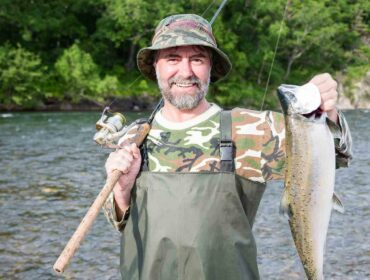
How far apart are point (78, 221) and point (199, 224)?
684cm

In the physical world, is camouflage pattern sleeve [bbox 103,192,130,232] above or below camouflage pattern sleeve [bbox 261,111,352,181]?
below

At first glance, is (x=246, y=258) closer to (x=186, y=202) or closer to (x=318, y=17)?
(x=186, y=202)

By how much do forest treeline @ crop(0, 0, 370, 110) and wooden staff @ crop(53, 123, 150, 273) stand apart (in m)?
30.5

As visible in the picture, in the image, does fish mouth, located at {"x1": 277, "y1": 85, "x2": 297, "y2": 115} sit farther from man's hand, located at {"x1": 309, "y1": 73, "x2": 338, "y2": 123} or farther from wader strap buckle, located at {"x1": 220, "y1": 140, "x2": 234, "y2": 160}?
wader strap buckle, located at {"x1": 220, "y1": 140, "x2": 234, "y2": 160}

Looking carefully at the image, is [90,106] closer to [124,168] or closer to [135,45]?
[135,45]

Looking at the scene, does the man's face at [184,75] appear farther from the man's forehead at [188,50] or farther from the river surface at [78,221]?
the river surface at [78,221]

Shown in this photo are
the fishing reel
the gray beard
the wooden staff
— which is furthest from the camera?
the fishing reel

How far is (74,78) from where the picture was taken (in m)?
35.6

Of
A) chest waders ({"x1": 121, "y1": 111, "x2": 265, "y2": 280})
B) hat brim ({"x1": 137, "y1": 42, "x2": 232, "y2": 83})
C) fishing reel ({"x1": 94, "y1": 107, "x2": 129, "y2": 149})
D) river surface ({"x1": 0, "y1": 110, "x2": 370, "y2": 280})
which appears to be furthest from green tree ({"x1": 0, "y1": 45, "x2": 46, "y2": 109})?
chest waders ({"x1": 121, "y1": 111, "x2": 265, "y2": 280})

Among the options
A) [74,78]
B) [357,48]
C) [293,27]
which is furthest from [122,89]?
[357,48]

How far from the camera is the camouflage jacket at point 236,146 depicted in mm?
2943

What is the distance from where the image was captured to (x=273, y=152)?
2945 millimetres

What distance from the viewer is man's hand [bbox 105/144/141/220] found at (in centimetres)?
296

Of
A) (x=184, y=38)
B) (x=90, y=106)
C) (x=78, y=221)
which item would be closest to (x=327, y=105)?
(x=184, y=38)
